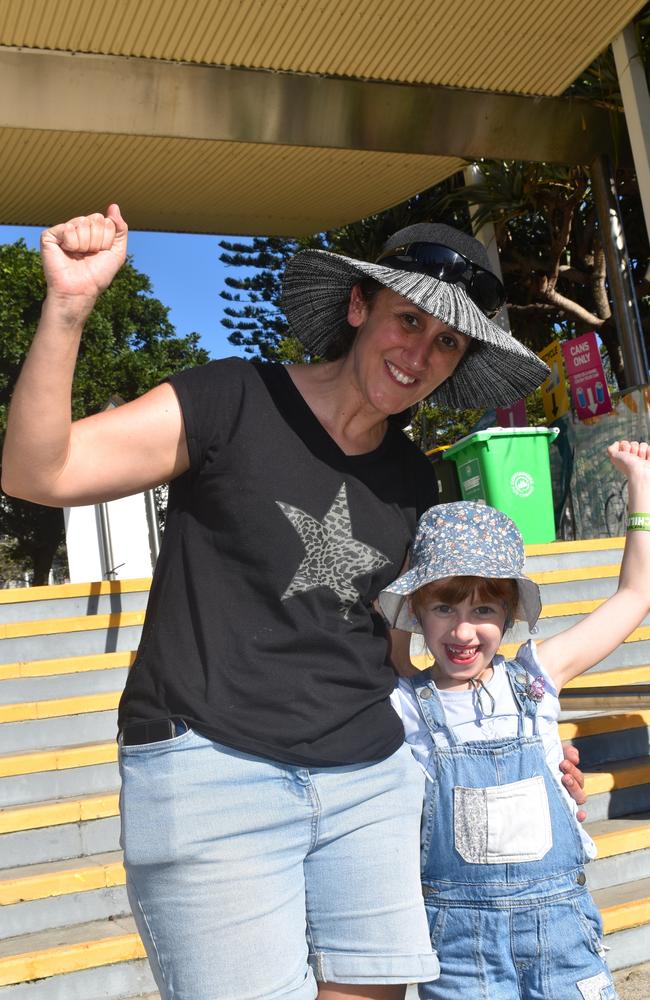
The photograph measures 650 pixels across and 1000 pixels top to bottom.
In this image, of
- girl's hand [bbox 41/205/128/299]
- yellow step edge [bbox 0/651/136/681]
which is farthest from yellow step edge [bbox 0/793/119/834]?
girl's hand [bbox 41/205/128/299]

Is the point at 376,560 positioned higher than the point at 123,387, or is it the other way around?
the point at 123,387

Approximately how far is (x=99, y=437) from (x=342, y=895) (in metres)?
0.83

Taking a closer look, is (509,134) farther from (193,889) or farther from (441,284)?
(193,889)

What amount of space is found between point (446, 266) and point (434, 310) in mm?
168

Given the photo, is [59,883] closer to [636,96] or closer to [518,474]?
[518,474]

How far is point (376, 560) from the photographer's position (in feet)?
6.07

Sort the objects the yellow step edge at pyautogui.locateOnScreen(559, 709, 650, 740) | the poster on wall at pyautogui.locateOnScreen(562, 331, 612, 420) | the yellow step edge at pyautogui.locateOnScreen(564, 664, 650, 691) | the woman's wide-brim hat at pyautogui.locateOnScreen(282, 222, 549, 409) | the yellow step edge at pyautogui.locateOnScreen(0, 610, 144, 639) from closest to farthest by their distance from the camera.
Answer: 1. the woman's wide-brim hat at pyautogui.locateOnScreen(282, 222, 549, 409)
2. the yellow step edge at pyautogui.locateOnScreen(559, 709, 650, 740)
3. the yellow step edge at pyautogui.locateOnScreen(564, 664, 650, 691)
4. the yellow step edge at pyautogui.locateOnScreen(0, 610, 144, 639)
5. the poster on wall at pyautogui.locateOnScreen(562, 331, 612, 420)

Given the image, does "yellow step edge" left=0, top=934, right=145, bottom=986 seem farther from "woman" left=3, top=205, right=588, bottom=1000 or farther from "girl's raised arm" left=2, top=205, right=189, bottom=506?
"girl's raised arm" left=2, top=205, right=189, bottom=506

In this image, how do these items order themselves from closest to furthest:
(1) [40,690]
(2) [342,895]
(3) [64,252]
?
(3) [64,252]
(2) [342,895]
(1) [40,690]

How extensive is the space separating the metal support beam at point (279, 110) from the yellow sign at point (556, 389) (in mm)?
1986

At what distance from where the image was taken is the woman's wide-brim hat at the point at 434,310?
1883 mm

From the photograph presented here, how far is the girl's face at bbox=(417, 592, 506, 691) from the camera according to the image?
2.09 meters

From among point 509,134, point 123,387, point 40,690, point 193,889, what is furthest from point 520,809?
point 123,387

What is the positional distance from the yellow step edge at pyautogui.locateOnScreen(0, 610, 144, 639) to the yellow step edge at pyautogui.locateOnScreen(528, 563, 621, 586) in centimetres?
211
